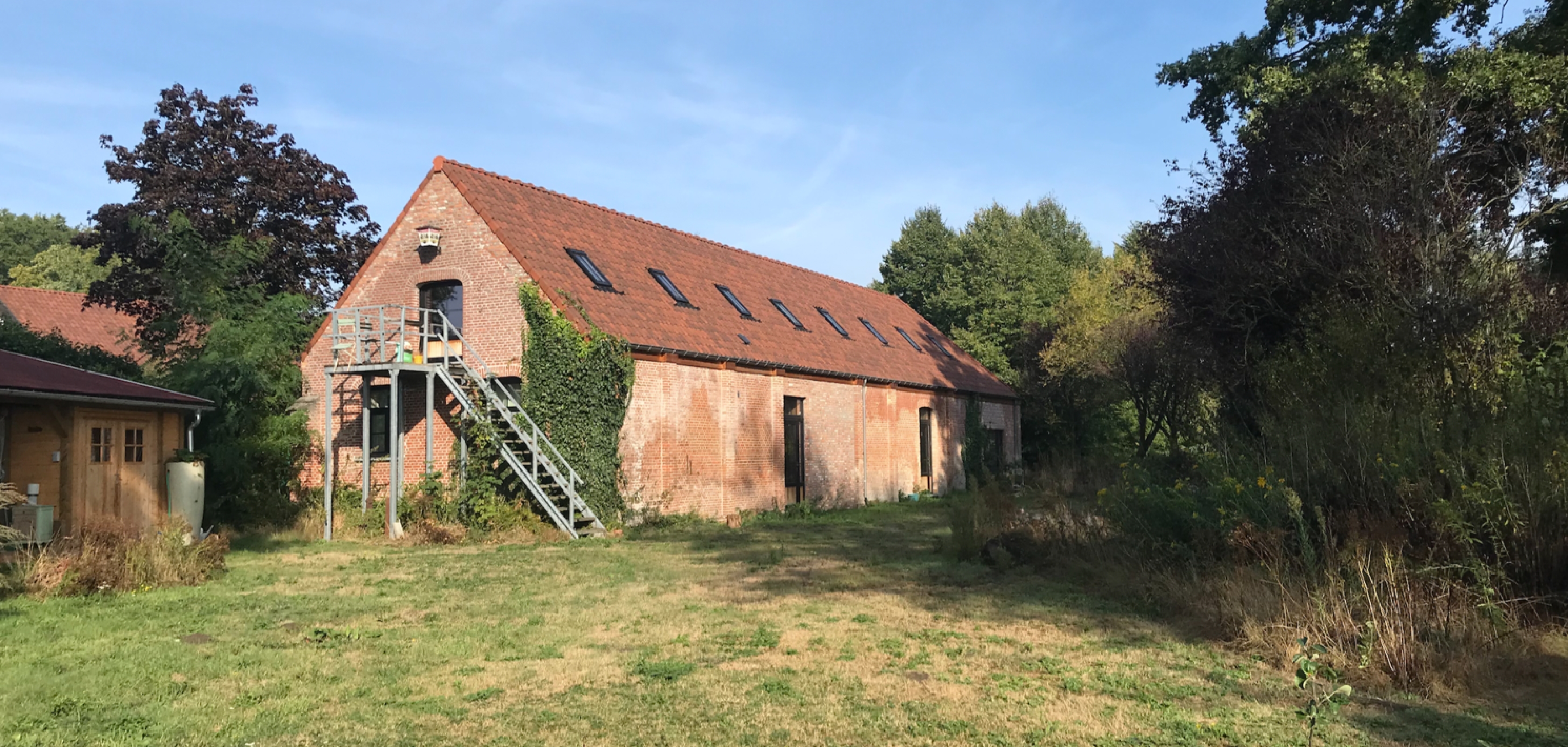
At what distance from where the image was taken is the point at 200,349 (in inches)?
746

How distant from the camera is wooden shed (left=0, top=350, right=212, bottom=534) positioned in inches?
513

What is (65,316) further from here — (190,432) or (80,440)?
(80,440)

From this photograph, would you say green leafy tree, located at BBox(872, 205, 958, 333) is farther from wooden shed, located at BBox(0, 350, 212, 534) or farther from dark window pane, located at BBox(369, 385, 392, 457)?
wooden shed, located at BBox(0, 350, 212, 534)

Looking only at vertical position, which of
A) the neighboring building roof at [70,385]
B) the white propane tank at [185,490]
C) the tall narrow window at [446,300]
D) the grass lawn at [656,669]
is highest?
the tall narrow window at [446,300]

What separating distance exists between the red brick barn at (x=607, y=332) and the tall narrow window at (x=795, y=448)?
4cm

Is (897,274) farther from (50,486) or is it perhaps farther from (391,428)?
(50,486)

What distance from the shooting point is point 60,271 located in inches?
1978

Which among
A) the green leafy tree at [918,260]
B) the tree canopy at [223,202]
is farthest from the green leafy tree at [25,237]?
the green leafy tree at [918,260]

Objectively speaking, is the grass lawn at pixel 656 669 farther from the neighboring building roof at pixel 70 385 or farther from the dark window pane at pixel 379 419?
the dark window pane at pixel 379 419

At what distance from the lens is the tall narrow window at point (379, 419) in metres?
19.0

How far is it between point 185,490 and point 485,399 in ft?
15.1

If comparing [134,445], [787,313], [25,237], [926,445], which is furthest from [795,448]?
[25,237]

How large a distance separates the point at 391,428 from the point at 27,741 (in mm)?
12724

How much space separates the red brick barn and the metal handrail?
5cm
